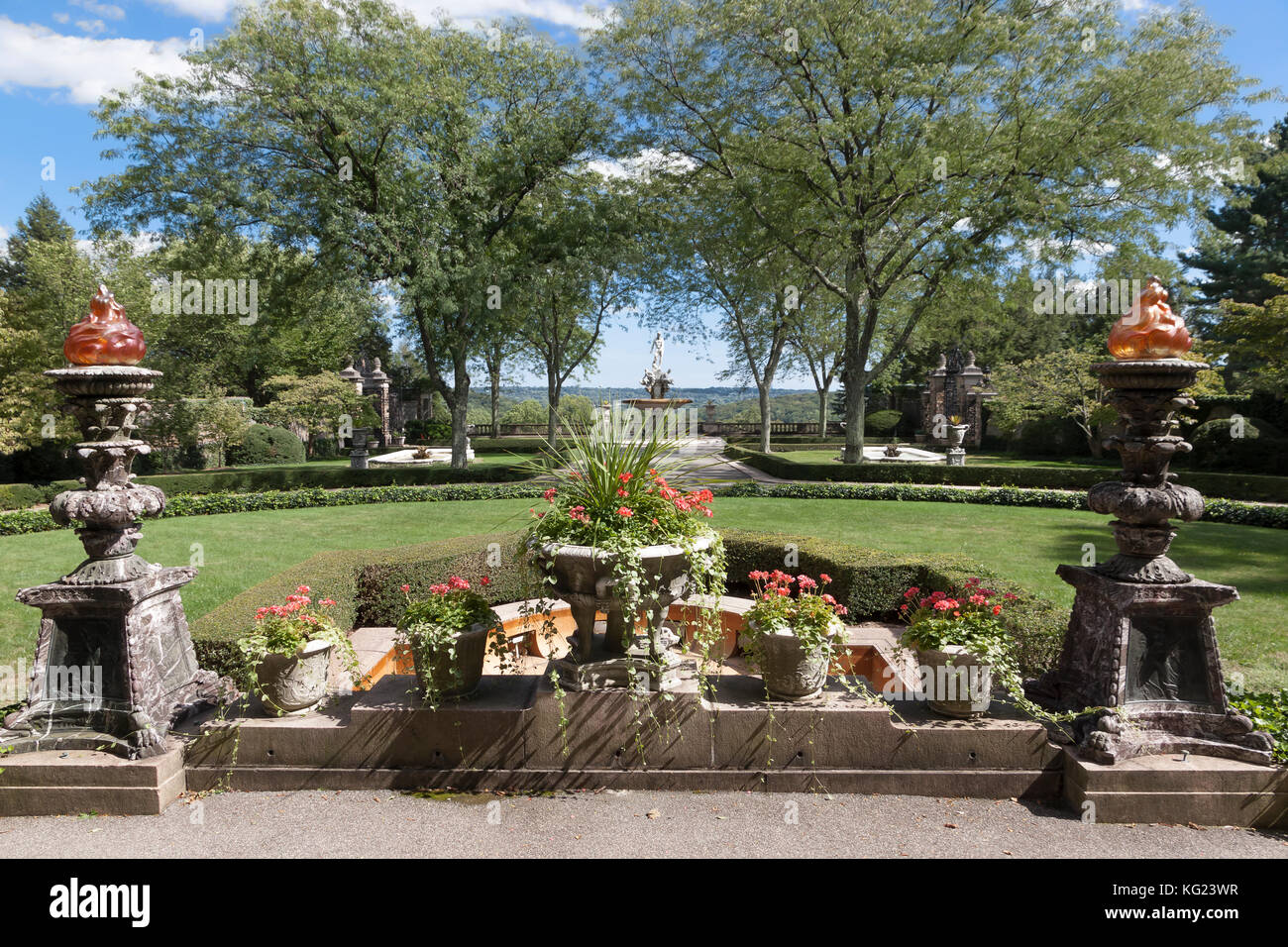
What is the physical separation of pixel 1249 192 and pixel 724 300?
2259 centimetres

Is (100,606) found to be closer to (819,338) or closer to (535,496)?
(535,496)

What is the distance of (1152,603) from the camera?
362 centimetres

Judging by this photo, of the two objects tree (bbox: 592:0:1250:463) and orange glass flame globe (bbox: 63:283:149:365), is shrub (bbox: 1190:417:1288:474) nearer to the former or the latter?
tree (bbox: 592:0:1250:463)

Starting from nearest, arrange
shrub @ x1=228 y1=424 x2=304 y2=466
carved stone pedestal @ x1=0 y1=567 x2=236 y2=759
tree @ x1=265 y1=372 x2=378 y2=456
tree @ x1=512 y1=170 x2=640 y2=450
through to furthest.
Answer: carved stone pedestal @ x1=0 y1=567 x2=236 y2=759 < tree @ x1=512 y1=170 x2=640 y2=450 < shrub @ x1=228 y1=424 x2=304 y2=466 < tree @ x1=265 y1=372 x2=378 y2=456

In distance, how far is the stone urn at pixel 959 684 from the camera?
3789 mm

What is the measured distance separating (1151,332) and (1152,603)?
4.82ft

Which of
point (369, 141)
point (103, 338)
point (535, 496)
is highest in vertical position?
point (369, 141)

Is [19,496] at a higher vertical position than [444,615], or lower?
lower

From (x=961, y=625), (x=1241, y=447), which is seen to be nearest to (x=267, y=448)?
(x=961, y=625)

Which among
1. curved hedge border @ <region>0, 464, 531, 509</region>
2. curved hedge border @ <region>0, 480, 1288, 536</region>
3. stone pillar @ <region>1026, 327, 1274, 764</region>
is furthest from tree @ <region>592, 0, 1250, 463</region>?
stone pillar @ <region>1026, 327, 1274, 764</region>

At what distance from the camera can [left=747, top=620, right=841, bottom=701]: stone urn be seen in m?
3.83

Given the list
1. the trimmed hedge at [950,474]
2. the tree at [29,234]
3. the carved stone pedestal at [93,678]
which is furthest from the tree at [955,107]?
the tree at [29,234]

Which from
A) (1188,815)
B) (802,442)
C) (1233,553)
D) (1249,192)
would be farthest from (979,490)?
(1249,192)

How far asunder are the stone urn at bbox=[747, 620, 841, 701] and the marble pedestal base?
142cm
